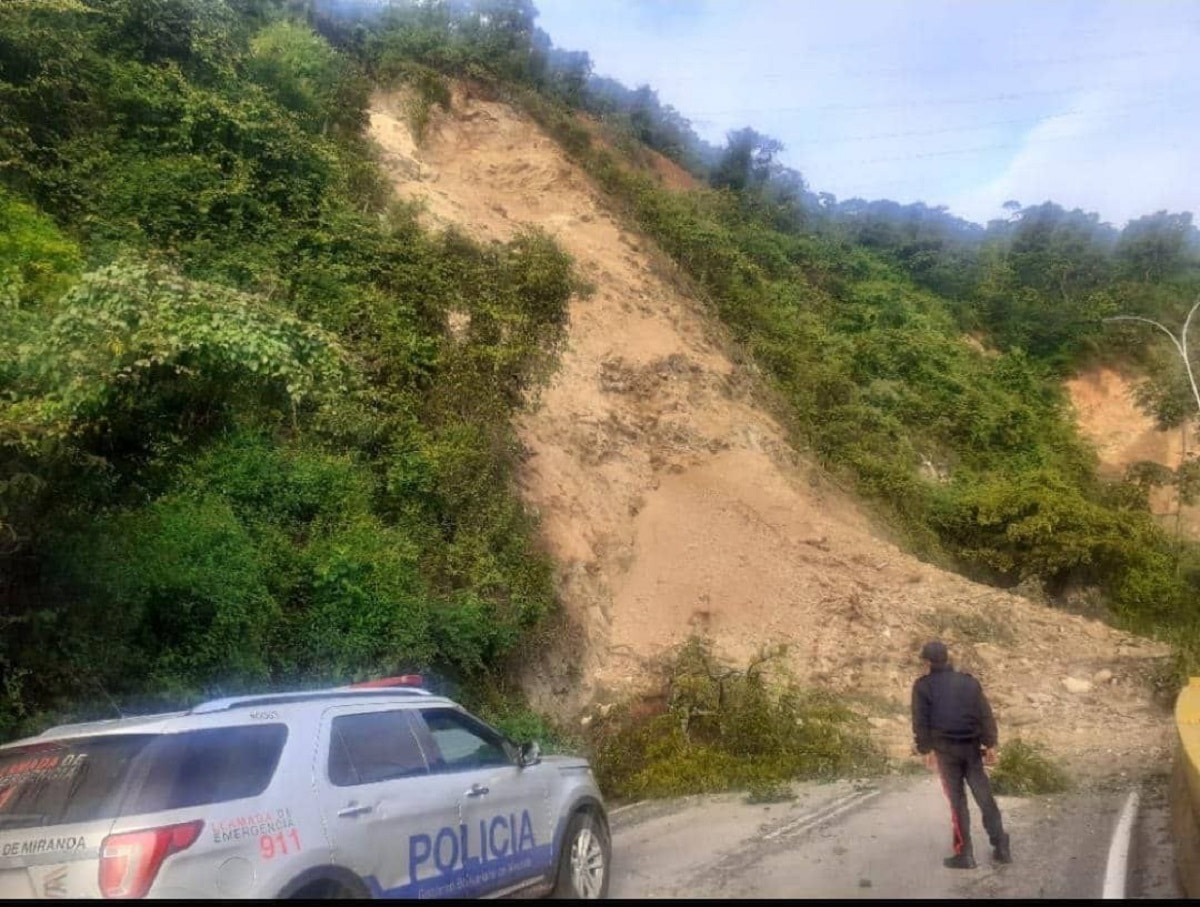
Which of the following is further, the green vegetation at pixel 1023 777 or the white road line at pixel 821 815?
the green vegetation at pixel 1023 777

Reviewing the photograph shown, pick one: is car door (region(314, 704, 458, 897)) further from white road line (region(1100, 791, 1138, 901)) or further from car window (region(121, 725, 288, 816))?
white road line (region(1100, 791, 1138, 901))

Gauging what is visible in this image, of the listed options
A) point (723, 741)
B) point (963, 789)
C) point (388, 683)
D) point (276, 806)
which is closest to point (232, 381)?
point (388, 683)

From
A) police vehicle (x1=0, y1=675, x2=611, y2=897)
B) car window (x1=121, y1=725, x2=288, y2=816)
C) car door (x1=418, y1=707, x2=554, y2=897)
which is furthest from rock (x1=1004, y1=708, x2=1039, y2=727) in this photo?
car window (x1=121, y1=725, x2=288, y2=816)

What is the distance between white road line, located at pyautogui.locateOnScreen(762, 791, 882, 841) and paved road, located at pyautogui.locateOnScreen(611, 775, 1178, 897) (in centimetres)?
1

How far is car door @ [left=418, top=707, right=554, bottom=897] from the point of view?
6.04m

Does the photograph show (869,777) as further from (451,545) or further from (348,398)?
(348,398)

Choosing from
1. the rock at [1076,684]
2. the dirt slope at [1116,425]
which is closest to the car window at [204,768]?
the rock at [1076,684]

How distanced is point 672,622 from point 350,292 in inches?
305

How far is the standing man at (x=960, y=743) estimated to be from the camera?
7.75 metres

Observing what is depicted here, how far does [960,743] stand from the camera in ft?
25.8

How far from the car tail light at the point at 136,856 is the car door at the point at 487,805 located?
1.63 metres

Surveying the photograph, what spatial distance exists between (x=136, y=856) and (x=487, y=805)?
2294 millimetres

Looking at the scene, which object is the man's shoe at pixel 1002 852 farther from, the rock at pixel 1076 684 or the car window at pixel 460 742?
the rock at pixel 1076 684

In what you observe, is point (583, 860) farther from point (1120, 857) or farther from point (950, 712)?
point (1120, 857)
